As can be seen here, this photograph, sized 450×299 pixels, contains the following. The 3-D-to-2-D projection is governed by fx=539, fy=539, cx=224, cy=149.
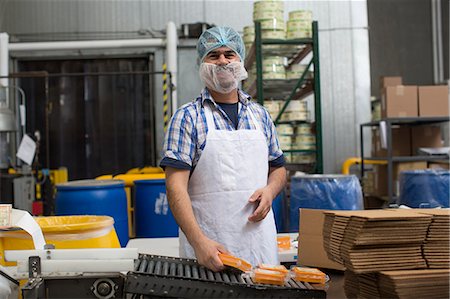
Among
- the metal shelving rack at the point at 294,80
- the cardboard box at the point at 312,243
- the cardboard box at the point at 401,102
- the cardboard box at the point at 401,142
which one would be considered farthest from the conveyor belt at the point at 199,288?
the cardboard box at the point at 401,142

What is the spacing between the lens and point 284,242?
251 cm

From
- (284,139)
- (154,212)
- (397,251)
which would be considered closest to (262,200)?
(397,251)

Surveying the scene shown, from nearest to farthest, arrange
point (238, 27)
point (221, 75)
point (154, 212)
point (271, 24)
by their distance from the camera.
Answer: point (221, 75), point (154, 212), point (271, 24), point (238, 27)

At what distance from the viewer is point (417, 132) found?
231 inches

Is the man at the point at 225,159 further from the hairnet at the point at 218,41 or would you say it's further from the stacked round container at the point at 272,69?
the stacked round container at the point at 272,69

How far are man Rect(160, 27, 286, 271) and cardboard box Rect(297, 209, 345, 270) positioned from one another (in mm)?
117

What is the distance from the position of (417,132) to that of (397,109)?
23.7 inches

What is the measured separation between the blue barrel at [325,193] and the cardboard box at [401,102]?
1.94 metres

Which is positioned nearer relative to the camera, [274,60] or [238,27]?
[274,60]

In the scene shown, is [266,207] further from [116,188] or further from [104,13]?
[104,13]

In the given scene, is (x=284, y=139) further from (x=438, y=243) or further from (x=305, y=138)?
(x=438, y=243)

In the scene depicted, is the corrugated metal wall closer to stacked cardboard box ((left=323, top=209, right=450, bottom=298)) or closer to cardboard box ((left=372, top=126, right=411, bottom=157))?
cardboard box ((left=372, top=126, right=411, bottom=157))

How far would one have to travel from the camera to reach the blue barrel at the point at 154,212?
4238 millimetres

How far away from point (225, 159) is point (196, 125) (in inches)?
6.5
